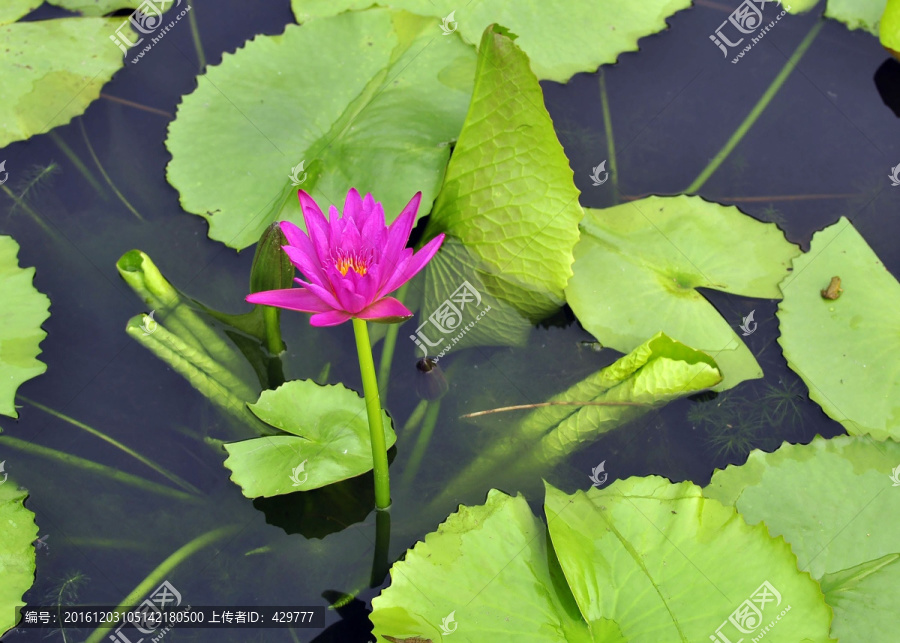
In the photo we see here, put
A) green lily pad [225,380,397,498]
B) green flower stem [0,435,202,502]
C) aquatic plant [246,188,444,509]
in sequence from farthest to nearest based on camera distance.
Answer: green flower stem [0,435,202,502]
green lily pad [225,380,397,498]
aquatic plant [246,188,444,509]

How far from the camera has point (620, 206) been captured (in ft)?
10.6

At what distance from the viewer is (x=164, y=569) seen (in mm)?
2559

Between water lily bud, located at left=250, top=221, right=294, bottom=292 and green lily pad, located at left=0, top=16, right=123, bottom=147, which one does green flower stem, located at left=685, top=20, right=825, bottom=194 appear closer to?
water lily bud, located at left=250, top=221, right=294, bottom=292

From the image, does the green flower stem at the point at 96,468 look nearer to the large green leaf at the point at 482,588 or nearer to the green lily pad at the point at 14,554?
the green lily pad at the point at 14,554

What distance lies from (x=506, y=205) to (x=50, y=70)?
2374 mm

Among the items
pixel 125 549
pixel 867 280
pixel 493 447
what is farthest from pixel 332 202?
pixel 867 280

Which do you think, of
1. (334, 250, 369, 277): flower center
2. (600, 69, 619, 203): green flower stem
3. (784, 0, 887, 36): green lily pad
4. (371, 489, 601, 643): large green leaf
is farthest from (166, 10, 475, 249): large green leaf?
(784, 0, 887, 36): green lily pad

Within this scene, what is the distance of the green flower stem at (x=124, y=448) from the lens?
2.72 metres

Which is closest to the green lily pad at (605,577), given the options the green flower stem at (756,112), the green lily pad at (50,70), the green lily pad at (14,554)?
the green lily pad at (14,554)

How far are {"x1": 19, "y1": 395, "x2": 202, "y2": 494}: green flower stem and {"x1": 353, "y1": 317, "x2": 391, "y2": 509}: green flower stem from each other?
709mm

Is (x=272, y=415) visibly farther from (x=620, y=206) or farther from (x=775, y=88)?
(x=775, y=88)

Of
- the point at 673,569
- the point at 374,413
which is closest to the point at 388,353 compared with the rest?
the point at 374,413

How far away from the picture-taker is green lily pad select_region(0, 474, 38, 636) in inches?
91.4

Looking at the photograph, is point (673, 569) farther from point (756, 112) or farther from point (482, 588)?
point (756, 112)
